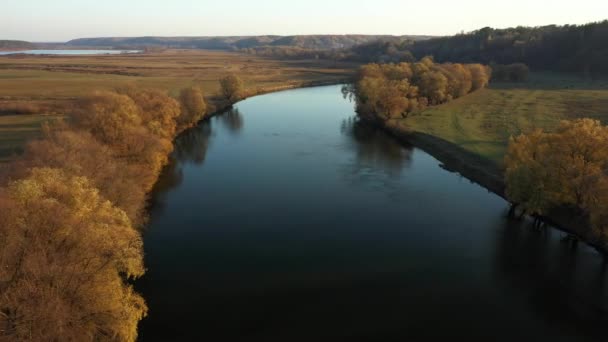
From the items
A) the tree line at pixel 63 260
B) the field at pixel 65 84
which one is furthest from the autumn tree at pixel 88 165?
the field at pixel 65 84

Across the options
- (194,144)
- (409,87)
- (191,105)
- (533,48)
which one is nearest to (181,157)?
(194,144)

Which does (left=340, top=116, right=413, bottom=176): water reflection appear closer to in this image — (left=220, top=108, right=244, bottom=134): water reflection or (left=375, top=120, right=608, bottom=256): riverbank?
(left=375, top=120, right=608, bottom=256): riverbank

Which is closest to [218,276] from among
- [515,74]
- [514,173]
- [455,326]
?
[455,326]

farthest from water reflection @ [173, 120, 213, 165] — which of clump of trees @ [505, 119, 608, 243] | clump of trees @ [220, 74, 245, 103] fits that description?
clump of trees @ [505, 119, 608, 243]

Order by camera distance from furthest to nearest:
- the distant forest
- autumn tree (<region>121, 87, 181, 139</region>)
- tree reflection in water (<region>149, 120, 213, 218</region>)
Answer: the distant forest, autumn tree (<region>121, 87, 181, 139</region>), tree reflection in water (<region>149, 120, 213, 218</region>)

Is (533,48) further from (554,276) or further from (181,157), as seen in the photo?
(554,276)

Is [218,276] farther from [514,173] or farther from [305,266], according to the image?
[514,173]
